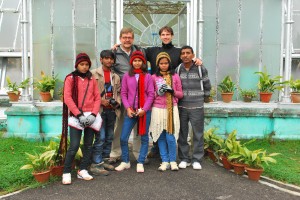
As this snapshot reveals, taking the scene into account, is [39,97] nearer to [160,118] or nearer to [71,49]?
[71,49]

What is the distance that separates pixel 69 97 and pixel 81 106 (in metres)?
0.19

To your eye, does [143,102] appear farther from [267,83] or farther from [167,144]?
[267,83]

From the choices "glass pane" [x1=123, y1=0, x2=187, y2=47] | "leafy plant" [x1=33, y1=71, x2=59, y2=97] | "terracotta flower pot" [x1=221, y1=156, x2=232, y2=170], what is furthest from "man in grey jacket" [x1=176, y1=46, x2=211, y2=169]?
"leafy plant" [x1=33, y1=71, x2=59, y2=97]

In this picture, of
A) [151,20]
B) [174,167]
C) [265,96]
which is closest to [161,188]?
[174,167]

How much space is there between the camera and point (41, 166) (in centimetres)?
409

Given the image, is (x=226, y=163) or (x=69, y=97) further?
(x=226, y=163)

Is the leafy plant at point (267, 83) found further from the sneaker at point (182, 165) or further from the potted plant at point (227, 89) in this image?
the sneaker at point (182, 165)

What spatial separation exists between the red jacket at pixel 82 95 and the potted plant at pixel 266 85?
3.61 m

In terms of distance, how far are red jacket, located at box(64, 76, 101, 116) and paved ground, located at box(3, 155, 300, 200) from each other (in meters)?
0.92

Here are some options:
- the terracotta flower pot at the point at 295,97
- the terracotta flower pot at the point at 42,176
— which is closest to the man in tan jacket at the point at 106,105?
the terracotta flower pot at the point at 42,176

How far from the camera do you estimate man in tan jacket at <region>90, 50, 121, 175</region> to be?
4.26m

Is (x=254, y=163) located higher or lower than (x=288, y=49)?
lower

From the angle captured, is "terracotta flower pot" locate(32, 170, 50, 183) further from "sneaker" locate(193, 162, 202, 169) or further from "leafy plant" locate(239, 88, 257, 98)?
"leafy plant" locate(239, 88, 257, 98)

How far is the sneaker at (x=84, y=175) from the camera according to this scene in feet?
13.4
